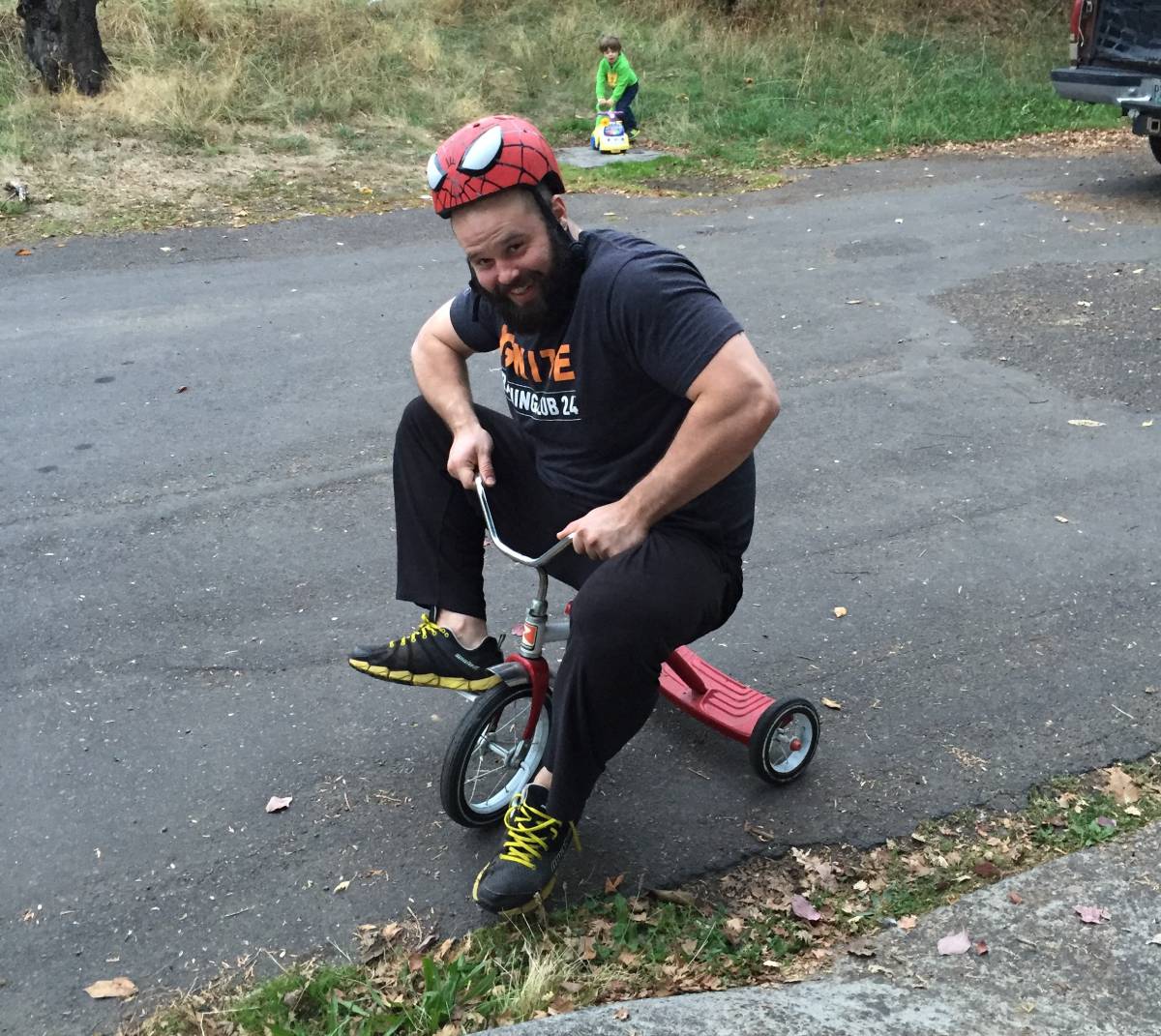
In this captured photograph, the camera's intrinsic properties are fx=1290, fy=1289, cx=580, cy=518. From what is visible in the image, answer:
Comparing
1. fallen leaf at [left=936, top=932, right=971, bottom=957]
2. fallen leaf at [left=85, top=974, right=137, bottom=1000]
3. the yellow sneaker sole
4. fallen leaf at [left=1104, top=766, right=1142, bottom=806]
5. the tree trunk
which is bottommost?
fallen leaf at [left=1104, top=766, right=1142, bottom=806]

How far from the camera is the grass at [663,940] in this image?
2.82m

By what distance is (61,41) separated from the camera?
40.0 ft

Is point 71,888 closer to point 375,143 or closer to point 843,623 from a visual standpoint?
point 843,623

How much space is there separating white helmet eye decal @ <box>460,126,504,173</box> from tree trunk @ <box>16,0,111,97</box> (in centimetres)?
1082

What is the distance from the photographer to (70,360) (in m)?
6.91

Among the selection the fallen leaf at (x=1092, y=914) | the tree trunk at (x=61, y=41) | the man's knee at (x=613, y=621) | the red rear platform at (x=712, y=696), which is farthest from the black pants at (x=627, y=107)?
the fallen leaf at (x=1092, y=914)

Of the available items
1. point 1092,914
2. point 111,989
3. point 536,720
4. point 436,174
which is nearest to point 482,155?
point 436,174

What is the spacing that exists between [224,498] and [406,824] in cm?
235

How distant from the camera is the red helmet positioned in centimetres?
293

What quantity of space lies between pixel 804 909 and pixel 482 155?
1.96 meters

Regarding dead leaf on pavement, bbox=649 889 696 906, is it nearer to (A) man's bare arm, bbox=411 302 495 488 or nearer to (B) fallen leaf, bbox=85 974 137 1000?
(A) man's bare arm, bbox=411 302 495 488

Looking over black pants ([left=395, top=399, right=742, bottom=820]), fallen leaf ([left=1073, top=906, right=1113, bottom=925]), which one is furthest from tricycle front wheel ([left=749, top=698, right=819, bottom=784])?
fallen leaf ([left=1073, top=906, right=1113, bottom=925])

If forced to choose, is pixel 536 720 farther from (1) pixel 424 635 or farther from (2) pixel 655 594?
(2) pixel 655 594

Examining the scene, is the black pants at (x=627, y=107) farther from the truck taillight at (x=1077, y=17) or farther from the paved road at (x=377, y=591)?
the paved road at (x=377, y=591)
